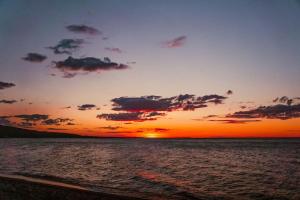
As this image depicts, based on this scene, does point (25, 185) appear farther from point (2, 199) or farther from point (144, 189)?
point (144, 189)

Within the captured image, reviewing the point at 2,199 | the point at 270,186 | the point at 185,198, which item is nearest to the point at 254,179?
the point at 270,186

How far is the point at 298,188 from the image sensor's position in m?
30.4

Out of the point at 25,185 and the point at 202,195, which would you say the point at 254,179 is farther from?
the point at 25,185

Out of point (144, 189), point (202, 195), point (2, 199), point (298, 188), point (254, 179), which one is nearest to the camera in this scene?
point (2, 199)

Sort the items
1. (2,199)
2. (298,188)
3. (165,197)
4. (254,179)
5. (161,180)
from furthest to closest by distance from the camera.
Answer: (254,179) < (161,180) < (298,188) < (165,197) < (2,199)

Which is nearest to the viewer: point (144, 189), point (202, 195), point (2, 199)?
point (2, 199)

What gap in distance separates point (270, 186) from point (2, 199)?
84.0 ft

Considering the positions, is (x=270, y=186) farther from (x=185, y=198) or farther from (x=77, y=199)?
(x=77, y=199)

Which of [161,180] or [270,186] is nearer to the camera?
[270,186]

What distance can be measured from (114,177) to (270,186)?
17.4 metres

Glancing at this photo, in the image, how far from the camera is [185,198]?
79.9 ft

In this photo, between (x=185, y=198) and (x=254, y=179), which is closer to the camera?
(x=185, y=198)

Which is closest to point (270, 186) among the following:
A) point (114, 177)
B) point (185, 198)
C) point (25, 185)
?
point (185, 198)

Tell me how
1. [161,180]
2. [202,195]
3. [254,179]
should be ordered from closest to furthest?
[202,195]
[161,180]
[254,179]
